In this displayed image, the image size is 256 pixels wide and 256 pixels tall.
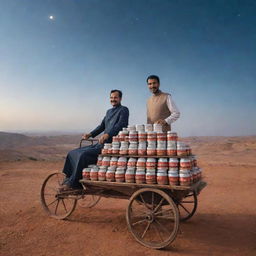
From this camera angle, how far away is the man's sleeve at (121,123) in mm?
5523

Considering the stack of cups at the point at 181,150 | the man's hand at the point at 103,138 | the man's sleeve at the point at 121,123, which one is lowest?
the stack of cups at the point at 181,150

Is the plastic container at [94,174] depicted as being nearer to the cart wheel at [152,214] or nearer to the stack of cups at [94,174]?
the stack of cups at [94,174]

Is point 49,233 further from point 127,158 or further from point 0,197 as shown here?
point 0,197

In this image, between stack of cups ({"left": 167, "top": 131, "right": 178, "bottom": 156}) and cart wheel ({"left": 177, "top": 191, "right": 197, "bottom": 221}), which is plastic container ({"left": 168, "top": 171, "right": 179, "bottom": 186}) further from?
cart wheel ({"left": 177, "top": 191, "right": 197, "bottom": 221})

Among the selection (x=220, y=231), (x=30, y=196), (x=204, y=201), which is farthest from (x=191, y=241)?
(x=30, y=196)

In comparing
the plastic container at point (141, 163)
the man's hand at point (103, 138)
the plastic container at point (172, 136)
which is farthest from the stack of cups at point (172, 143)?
the man's hand at point (103, 138)

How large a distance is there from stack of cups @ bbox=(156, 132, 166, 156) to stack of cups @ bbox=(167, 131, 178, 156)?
9 cm

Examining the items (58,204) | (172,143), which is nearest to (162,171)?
(172,143)

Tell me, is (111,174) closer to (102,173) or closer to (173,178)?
(102,173)

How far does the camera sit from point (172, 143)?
4242mm

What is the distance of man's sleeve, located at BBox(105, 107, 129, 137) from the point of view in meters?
5.52

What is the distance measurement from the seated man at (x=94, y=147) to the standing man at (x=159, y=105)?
24.0 inches

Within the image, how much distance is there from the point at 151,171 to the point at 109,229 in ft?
6.00

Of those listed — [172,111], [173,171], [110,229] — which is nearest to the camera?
[173,171]
